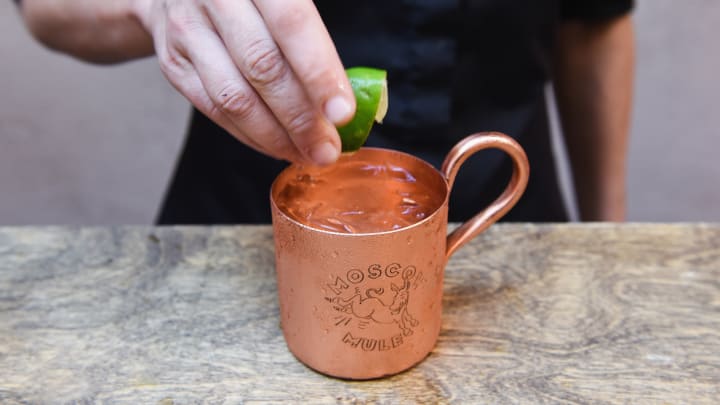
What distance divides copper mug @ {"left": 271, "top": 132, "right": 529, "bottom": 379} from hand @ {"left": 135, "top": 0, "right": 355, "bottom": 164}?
76 mm

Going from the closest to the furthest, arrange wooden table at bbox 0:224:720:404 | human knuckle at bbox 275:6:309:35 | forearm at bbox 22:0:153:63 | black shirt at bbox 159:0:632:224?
human knuckle at bbox 275:6:309:35
wooden table at bbox 0:224:720:404
forearm at bbox 22:0:153:63
black shirt at bbox 159:0:632:224

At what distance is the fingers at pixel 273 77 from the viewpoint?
60 centimetres

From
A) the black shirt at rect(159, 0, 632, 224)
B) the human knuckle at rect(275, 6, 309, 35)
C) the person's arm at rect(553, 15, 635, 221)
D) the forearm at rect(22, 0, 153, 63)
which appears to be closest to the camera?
the human knuckle at rect(275, 6, 309, 35)

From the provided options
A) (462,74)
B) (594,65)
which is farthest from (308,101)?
(594,65)

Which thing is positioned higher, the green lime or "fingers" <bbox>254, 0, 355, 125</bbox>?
"fingers" <bbox>254, 0, 355, 125</bbox>

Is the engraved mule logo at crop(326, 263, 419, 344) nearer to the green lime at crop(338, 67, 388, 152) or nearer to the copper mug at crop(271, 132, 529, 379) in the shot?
the copper mug at crop(271, 132, 529, 379)

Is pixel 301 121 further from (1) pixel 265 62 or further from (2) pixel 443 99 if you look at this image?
(2) pixel 443 99

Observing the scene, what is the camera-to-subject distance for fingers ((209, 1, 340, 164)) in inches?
23.5

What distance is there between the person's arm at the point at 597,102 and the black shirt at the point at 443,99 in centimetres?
6

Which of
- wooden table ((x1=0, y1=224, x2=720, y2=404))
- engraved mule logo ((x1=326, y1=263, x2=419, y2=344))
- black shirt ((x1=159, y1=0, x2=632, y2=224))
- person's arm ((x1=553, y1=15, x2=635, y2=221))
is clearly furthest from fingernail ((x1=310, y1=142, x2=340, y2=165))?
person's arm ((x1=553, y1=15, x2=635, y2=221))

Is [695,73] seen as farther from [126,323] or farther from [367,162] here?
[126,323]

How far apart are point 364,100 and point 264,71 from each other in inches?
4.0

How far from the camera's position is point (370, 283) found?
65 centimetres

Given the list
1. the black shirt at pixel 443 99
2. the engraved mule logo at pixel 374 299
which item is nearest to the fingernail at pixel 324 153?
the engraved mule logo at pixel 374 299
